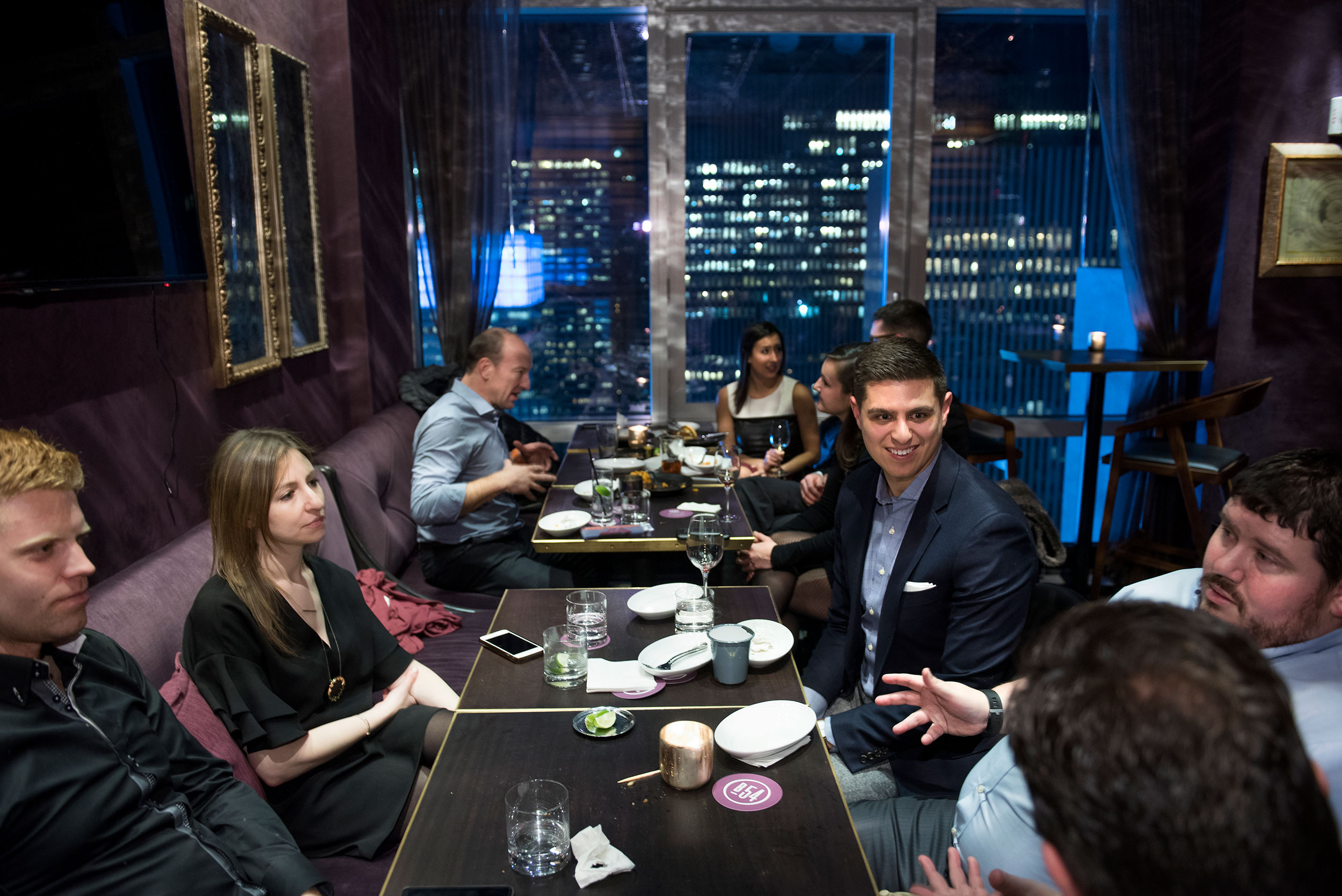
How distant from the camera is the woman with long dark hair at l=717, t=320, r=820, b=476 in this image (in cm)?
470

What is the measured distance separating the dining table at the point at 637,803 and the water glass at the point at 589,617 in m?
0.16

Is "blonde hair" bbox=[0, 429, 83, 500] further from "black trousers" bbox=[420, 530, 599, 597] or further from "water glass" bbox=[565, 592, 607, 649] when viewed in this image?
"black trousers" bbox=[420, 530, 599, 597]

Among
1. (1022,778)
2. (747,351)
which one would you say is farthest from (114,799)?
(747,351)

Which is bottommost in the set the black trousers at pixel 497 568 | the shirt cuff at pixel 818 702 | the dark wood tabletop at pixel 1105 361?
the black trousers at pixel 497 568

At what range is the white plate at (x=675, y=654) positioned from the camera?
1867 mm

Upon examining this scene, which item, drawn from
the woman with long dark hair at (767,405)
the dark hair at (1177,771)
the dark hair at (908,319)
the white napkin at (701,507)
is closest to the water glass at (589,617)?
the white napkin at (701,507)

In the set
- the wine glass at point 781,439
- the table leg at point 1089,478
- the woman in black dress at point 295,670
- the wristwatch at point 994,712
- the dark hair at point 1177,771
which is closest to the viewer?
the dark hair at point 1177,771

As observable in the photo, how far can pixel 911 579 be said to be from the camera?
2076mm

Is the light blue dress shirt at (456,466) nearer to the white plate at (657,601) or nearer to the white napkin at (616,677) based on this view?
the white plate at (657,601)

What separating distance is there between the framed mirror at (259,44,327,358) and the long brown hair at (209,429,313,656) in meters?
1.65

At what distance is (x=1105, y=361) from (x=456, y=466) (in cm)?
318

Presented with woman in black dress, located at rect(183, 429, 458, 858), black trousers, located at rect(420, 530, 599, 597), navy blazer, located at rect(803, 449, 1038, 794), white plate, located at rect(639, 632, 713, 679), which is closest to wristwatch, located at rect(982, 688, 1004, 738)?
navy blazer, located at rect(803, 449, 1038, 794)

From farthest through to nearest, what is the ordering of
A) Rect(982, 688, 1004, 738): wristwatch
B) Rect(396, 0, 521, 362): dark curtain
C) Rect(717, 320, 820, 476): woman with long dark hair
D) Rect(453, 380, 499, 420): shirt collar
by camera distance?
Rect(396, 0, 521, 362): dark curtain < Rect(717, 320, 820, 476): woman with long dark hair < Rect(453, 380, 499, 420): shirt collar < Rect(982, 688, 1004, 738): wristwatch

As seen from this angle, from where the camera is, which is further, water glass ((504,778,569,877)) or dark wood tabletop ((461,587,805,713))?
dark wood tabletop ((461,587,805,713))
